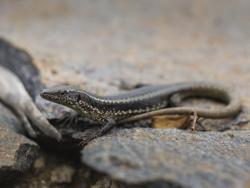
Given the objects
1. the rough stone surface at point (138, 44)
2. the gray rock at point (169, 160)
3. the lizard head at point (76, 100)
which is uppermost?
the rough stone surface at point (138, 44)

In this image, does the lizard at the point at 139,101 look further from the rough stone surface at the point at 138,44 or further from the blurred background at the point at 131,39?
the blurred background at the point at 131,39

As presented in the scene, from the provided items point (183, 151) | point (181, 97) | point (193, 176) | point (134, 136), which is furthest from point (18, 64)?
point (193, 176)

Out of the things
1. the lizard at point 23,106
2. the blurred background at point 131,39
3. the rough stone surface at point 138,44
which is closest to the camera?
the lizard at point 23,106

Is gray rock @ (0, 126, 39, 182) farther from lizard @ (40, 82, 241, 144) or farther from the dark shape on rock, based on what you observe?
the dark shape on rock

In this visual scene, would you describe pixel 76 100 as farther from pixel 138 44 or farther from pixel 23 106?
pixel 138 44

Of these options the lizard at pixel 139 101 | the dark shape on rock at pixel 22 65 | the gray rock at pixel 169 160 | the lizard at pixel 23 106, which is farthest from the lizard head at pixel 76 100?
the dark shape on rock at pixel 22 65

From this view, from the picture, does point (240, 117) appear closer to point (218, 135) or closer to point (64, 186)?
point (218, 135)

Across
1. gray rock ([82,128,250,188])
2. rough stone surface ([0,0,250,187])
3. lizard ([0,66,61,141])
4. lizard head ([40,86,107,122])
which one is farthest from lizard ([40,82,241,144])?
gray rock ([82,128,250,188])
